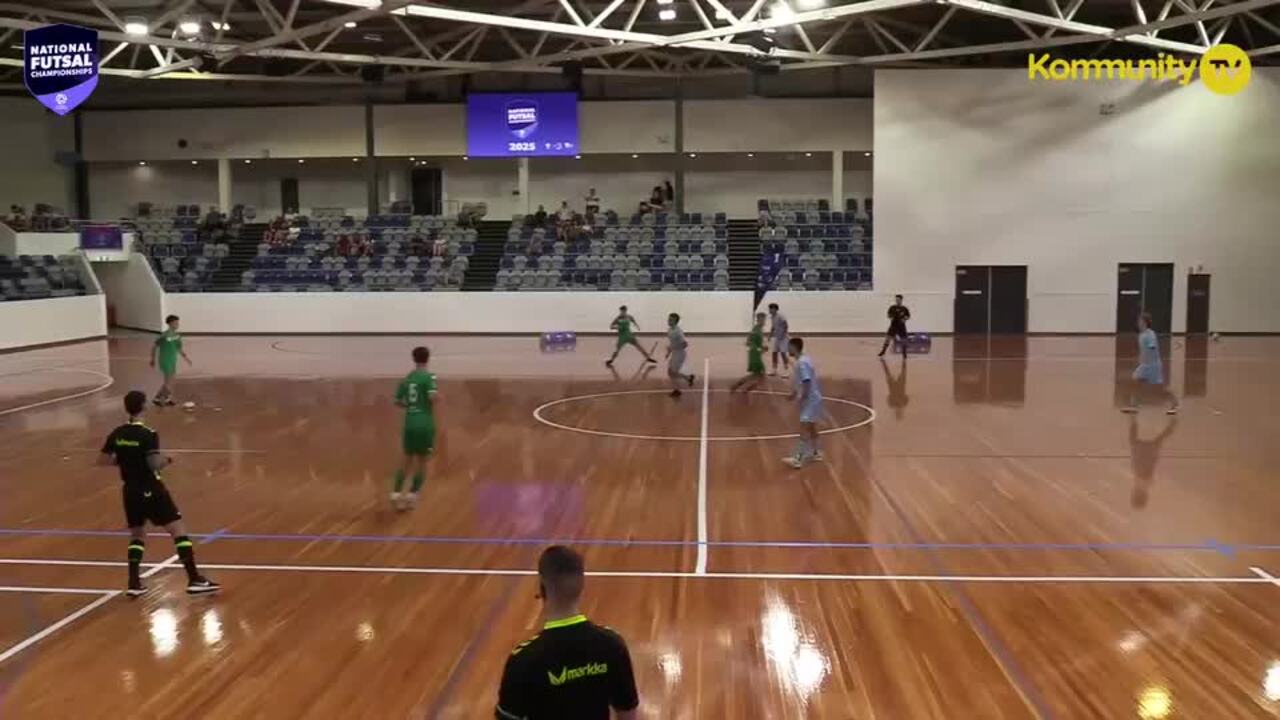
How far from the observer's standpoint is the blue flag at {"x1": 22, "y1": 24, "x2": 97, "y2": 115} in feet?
45.4

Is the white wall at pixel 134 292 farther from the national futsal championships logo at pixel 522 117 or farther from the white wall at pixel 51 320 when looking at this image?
the national futsal championships logo at pixel 522 117

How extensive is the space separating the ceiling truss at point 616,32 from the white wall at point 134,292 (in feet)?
21.8

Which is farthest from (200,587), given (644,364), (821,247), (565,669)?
→ (821,247)

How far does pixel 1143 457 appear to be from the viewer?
12.7m

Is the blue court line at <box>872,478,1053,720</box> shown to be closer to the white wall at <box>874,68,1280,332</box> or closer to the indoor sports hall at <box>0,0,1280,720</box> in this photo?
the indoor sports hall at <box>0,0,1280,720</box>

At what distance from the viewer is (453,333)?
32781mm

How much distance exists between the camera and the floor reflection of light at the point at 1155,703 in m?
5.56

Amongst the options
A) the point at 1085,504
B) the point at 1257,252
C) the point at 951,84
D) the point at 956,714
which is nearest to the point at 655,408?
the point at 1085,504

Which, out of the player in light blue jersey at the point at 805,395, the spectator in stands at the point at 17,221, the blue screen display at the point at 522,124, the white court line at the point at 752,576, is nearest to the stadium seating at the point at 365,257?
the blue screen display at the point at 522,124

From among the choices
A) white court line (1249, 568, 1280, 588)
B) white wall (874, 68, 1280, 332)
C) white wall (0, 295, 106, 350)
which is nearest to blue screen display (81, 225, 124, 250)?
A: white wall (0, 295, 106, 350)

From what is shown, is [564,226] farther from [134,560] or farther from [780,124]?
[134,560]

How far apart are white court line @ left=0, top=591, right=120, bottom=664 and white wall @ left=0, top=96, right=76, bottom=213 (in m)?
35.5

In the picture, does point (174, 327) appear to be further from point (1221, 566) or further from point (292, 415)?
point (1221, 566)

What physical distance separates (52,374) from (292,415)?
362 inches
